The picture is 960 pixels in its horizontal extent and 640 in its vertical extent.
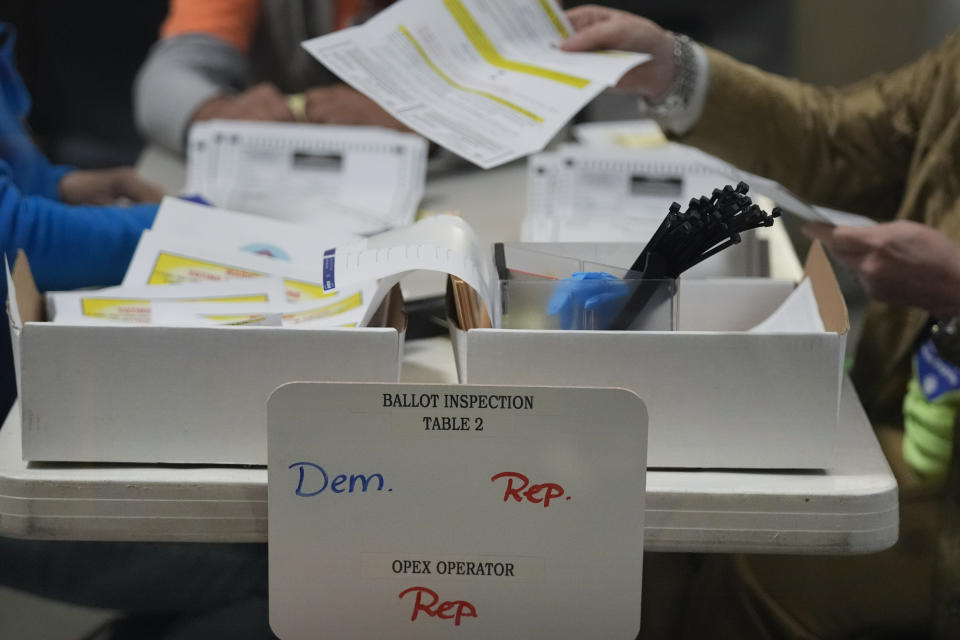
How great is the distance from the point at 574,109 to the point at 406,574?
1.32 feet

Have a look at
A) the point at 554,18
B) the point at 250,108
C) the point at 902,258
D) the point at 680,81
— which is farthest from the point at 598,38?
the point at 250,108

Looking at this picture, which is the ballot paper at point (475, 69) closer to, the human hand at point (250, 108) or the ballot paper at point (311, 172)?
the ballot paper at point (311, 172)

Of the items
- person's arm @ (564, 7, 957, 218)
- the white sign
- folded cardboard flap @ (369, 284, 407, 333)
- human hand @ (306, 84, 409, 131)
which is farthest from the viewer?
human hand @ (306, 84, 409, 131)

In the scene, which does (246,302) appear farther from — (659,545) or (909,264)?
(909,264)

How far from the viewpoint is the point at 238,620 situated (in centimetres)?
85

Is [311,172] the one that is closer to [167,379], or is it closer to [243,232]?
[243,232]

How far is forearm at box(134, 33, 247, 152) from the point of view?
1470mm

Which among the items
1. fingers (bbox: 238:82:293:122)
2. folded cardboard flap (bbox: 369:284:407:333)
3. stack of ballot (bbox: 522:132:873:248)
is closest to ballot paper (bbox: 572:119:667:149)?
stack of ballot (bbox: 522:132:873:248)

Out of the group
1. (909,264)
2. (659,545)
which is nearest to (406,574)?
(659,545)

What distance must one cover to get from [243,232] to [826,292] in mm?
468

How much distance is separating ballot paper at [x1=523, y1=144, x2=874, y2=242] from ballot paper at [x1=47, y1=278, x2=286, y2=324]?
1.30 feet

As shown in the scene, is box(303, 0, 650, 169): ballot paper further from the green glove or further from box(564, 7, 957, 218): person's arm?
the green glove

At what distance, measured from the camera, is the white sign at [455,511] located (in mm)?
544

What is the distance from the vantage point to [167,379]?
0.59 m
